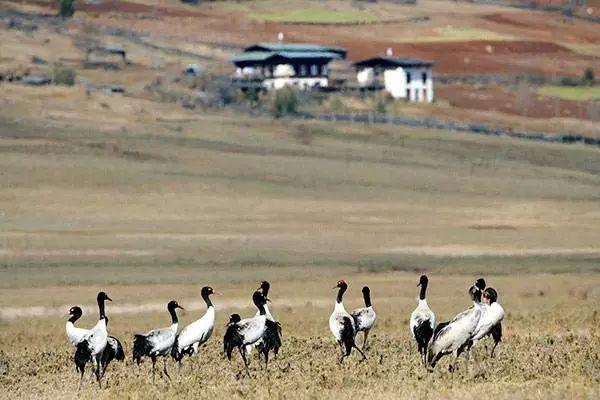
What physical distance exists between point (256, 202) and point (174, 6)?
309 ft

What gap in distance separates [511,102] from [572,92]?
25.3 ft

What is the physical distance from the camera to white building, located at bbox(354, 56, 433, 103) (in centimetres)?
Answer: 12256

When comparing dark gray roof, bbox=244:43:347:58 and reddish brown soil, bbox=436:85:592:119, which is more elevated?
dark gray roof, bbox=244:43:347:58

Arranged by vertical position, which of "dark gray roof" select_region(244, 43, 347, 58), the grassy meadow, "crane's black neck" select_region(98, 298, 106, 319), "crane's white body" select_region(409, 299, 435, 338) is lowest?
the grassy meadow

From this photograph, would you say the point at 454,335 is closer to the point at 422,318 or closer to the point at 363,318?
the point at 422,318

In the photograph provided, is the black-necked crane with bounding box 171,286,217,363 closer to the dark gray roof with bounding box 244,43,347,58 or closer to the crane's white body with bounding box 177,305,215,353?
the crane's white body with bounding box 177,305,215,353

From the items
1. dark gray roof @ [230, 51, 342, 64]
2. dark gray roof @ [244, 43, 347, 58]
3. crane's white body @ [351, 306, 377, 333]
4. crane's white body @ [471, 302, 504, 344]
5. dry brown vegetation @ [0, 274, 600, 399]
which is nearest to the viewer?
dry brown vegetation @ [0, 274, 600, 399]

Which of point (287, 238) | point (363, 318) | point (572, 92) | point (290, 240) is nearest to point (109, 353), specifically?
point (363, 318)

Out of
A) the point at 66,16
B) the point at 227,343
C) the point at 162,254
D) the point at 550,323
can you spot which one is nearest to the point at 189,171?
the point at 162,254

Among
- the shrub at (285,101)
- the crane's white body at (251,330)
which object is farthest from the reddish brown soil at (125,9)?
the crane's white body at (251,330)

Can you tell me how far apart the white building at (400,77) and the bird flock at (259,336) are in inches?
3823

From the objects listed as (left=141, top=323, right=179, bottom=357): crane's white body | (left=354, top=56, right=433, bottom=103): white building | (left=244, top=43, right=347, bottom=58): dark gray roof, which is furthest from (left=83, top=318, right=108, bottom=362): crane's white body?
(left=244, top=43, right=347, bottom=58): dark gray roof

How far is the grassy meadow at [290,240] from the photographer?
23656 mm

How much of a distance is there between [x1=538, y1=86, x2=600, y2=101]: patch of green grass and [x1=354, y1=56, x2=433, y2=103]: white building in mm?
8516
